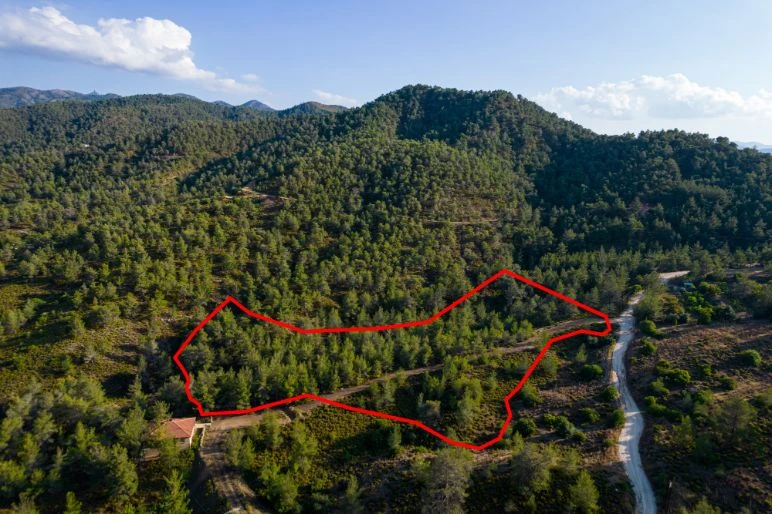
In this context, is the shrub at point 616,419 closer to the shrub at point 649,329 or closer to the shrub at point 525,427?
the shrub at point 525,427

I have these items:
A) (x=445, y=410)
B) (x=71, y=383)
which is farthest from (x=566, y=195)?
(x=71, y=383)

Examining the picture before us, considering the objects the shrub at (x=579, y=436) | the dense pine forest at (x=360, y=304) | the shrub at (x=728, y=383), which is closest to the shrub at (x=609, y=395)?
the dense pine forest at (x=360, y=304)

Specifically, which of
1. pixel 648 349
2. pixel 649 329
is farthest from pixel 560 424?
pixel 649 329

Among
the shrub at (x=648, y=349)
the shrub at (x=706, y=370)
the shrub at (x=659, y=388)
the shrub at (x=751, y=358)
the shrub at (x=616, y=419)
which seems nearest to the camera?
the shrub at (x=616, y=419)

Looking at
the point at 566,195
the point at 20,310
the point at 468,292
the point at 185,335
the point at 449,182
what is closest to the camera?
the point at 20,310

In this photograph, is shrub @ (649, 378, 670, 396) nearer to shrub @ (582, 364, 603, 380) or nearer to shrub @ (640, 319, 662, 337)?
shrub @ (582, 364, 603, 380)

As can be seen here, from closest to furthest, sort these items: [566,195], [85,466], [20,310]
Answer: [85,466] < [20,310] < [566,195]

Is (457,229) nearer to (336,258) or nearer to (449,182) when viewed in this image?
(449,182)
